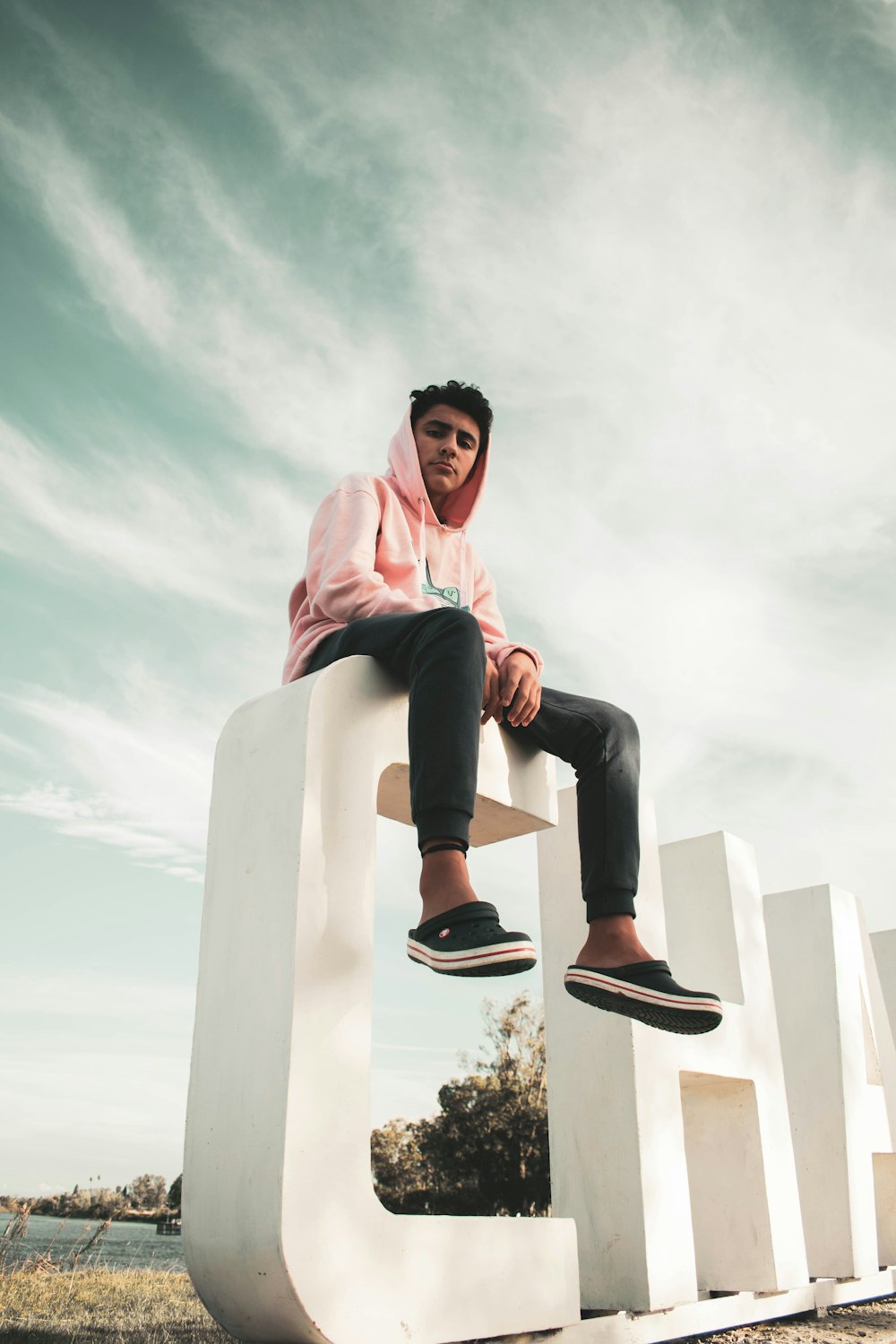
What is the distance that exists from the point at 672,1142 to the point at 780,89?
4565 mm

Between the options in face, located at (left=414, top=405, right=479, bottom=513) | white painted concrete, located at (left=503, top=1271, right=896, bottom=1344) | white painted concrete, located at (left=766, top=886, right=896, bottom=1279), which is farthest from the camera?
white painted concrete, located at (left=766, top=886, right=896, bottom=1279)

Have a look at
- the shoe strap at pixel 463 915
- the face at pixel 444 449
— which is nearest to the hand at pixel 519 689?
the shoe strap at pixel 463 915

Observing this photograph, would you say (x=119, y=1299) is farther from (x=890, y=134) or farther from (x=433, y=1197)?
(x=433, y=1197)

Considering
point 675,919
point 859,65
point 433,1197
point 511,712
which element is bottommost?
point 433,1197

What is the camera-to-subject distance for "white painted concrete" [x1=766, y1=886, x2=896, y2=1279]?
130 inches

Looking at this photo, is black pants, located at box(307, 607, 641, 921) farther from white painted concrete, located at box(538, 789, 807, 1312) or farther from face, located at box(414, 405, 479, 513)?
face, located at box(414, 405, 479, 513)

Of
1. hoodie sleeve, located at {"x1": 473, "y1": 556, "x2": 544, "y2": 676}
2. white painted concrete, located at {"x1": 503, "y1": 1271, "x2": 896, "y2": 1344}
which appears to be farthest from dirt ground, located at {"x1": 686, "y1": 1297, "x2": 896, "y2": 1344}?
hoodie sleeve, located at {"x1": 473, "y1": 556, "x2": 544, "y2": 676}

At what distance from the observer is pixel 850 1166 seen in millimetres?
3365

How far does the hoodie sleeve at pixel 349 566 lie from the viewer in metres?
2.30

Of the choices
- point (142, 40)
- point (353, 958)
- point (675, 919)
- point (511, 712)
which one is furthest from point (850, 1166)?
point (142, 40)

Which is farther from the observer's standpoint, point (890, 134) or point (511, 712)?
point (890, 134)

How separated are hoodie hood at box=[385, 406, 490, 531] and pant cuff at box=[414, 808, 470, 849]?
1.26 m

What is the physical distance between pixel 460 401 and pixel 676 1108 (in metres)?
2.33

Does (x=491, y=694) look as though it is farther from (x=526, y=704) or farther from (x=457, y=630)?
(x=457, y=630)
